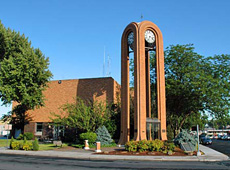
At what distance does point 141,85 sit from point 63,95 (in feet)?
52.1

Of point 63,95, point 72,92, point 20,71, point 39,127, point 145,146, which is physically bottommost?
point 145,146

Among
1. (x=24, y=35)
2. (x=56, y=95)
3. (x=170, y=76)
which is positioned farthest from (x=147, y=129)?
(x=24, y=35)

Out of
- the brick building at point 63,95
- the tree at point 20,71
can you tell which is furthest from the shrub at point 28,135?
the tree at point 20,71

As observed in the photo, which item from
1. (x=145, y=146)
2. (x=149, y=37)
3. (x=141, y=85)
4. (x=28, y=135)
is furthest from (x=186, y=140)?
(x=28, y=135)

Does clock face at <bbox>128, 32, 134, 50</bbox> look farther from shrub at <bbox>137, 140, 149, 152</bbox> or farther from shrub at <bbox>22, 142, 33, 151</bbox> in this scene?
shrub at <bbox>22, 142, 33, 151</bbox>

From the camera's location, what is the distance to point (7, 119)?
135 feet

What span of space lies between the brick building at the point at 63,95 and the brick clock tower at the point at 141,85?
5.58 meters

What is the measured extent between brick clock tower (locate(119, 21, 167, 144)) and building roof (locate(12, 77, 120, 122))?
5.79 meters

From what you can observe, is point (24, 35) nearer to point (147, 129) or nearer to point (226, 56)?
point (147, 129)

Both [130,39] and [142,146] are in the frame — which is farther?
[130,39]

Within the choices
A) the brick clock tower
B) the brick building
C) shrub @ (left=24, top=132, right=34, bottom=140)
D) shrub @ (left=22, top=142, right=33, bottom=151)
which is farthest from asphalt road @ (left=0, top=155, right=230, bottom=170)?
shrub @ (left=24, top=132, right=34, bottom=140)

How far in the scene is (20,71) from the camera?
31.3 m

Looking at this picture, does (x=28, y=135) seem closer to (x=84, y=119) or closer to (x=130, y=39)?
(x=84, y=119)

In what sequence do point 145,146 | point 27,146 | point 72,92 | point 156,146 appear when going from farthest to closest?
point 72,92
point 27,146
point 145,146
point 156,146
